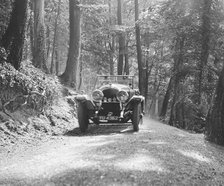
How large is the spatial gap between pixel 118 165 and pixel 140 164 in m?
0.35

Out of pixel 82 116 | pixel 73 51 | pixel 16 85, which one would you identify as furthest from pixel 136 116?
pixel 73 51

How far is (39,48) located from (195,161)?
971 centimetres

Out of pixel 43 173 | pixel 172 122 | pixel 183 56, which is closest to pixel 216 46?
pixel 183 56

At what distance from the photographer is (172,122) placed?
17.6 m

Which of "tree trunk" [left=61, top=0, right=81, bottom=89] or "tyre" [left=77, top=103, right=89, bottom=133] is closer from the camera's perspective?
"tyre" [left=77, top=103, right=89, bottom=133]

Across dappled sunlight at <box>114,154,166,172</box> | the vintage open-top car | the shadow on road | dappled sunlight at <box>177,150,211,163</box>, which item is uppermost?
the vintage open-top car

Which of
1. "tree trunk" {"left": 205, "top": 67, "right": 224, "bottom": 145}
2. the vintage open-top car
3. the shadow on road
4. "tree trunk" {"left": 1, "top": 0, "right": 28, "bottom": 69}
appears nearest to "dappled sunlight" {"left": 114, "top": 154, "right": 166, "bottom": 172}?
"tree trunk" {"left": 205, "top": 67, "right": 224, "bottom": 145}

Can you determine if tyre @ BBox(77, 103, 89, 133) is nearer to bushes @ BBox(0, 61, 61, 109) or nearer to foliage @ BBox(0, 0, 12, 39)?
bushes @ BBox(0, 61, 61, 109)

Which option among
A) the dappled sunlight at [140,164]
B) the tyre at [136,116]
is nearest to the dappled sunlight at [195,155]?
the dappled sunlight at [140,164]

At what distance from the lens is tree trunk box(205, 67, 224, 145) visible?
783cm

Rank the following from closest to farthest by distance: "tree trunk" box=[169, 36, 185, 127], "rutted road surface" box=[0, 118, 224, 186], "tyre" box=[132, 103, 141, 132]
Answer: "rutted road surface" box=[0, 118, 224, 186] < "tyre" box=[132, 103, 141, 132] < "tree trunk" box=[169, 36, 185, 127]

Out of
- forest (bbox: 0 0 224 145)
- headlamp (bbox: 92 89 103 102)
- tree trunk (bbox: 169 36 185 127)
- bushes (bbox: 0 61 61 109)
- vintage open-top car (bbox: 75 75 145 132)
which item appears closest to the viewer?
bushes (bbox: 0 61 61 109)

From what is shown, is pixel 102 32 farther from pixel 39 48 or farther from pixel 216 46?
pixel 39 48

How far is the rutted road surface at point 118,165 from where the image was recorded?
4473 mm
